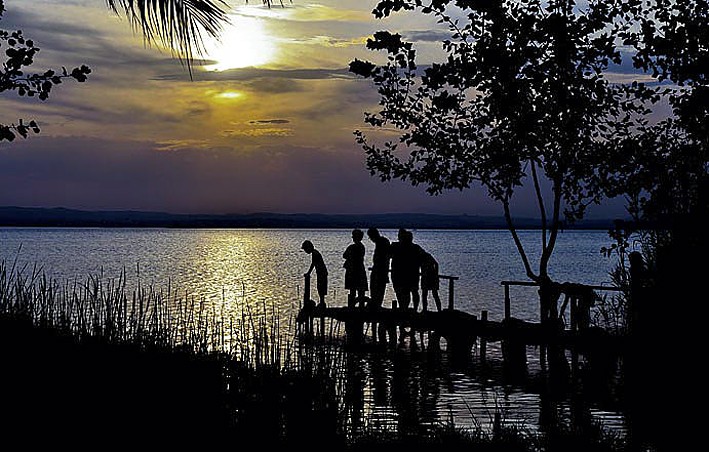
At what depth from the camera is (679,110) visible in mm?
10984

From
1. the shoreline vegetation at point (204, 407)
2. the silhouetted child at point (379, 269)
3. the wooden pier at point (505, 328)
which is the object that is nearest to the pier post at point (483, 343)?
the wooden pier at point (505, 328)

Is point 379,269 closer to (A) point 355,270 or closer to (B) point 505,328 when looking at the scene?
(A) point 355,270

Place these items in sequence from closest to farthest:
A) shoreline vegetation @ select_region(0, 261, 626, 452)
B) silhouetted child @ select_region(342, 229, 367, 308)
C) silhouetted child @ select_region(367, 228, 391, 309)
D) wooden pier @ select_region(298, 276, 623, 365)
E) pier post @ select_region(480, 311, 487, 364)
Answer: shoreline vegetation @ select_region(0, 261, 626, 452) < wooden pier @ select_region(298, 276, 623, 365) < pier post @ select_region(480, 311, 487, 364) < silhouetted child @ select_region(367, 228, 391, 309) < silhouetted child @ select_region(342, 229, 367, 308)

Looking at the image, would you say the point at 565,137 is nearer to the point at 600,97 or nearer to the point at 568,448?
the point at 600,97

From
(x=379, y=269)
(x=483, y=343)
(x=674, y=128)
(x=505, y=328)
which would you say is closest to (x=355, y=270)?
(x=379, y=269)

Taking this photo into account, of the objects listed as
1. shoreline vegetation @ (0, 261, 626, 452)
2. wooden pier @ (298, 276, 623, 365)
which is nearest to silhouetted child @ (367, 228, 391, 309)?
wooden pier @ (298, 276, 623, 365)

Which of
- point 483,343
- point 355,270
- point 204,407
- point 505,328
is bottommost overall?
point 483,343

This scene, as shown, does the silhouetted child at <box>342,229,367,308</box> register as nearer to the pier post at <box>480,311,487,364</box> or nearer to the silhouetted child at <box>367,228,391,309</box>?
the silhouetted child at <box>367,228,391,309</box>

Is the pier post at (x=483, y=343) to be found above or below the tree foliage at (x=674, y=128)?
below

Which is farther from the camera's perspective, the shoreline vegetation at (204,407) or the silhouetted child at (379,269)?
the silhouetted child at (379,269)

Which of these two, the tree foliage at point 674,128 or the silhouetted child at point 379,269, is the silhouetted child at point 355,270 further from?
the tree foliage at point 674,128

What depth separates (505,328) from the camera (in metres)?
22.8

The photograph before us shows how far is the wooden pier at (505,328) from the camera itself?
65.3 feet

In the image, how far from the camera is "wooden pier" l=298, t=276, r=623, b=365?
19892 millimetres
